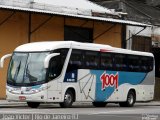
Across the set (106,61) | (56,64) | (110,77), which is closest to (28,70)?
(56,64)

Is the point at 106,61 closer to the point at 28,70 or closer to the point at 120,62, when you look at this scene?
the point at 120,62

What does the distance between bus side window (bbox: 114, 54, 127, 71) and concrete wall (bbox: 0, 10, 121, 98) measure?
798cm

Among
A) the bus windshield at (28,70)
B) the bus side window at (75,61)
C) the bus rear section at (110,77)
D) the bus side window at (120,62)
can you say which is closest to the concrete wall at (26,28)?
the bus rear section at (110,77)

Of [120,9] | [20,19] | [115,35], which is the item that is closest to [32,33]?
[20,19]

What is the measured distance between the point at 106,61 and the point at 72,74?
3.07 m

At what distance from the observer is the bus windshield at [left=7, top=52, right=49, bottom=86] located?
88.2 ft

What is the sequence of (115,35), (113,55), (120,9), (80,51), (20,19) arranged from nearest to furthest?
(80,51)
(113,55)
(20,19)
(115,35)
(120,9)

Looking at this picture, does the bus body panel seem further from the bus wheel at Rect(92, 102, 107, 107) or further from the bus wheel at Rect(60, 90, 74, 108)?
the bus wheel at Rect(92, 102, 107, 107)

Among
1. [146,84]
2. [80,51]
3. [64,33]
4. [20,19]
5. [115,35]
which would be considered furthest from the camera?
[115,35]

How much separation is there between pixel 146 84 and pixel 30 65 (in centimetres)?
920

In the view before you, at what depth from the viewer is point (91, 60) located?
29531mm

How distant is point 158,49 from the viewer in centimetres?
4822

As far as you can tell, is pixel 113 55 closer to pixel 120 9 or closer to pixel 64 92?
pixel 64 92

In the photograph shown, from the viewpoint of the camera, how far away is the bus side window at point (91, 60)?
29172 millimetres
